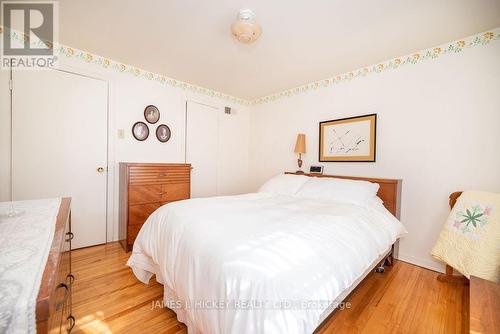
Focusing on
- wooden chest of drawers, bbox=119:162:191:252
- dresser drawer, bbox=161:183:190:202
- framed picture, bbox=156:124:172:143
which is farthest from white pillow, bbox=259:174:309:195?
framed picture, bbox=156:124:172:143

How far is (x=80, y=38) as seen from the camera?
211 cm

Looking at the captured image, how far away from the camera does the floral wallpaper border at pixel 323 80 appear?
194 centimetres

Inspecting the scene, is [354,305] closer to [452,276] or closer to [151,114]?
[452,276]

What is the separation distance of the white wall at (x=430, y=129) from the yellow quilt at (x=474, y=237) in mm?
269

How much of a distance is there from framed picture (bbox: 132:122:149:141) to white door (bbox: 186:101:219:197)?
0.64m

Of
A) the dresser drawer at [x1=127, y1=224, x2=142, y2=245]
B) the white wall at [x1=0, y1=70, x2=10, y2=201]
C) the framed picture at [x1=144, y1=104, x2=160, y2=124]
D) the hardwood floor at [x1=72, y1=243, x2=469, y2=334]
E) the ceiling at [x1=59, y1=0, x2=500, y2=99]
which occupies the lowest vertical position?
the hardwood floor at [x1=72, y1=243, x2=469, y2=334]

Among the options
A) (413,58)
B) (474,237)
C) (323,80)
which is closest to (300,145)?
(323,80)

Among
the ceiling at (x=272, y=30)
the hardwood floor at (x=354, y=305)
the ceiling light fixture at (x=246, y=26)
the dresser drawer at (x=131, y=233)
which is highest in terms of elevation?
the ceiling at (x=272, y=30)

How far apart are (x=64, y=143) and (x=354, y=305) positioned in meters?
3.25

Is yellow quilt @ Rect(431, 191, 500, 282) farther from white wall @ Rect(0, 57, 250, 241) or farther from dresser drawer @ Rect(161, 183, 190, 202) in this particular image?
white wall @ Rect(0, 57, 250, 241)

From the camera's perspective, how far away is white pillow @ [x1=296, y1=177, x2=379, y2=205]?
202cm

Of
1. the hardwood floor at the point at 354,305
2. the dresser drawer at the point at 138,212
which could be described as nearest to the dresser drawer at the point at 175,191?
the dresser drawer at the point at 138,212

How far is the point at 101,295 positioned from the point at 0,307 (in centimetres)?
151

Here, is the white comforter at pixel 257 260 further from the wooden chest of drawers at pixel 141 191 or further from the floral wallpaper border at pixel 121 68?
the floral wallpaper border at pixel 121 68
